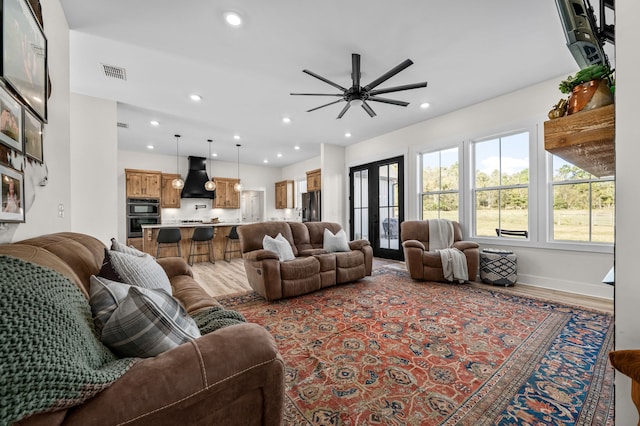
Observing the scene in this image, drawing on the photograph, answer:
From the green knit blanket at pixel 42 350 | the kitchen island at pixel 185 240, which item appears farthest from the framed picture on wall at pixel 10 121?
the kitchen island at pixel 185 240

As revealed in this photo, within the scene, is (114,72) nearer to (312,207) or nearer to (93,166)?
(93,166)

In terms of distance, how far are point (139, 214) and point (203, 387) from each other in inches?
297

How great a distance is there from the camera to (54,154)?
1.95 meters

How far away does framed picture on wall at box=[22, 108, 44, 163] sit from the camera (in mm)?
1419

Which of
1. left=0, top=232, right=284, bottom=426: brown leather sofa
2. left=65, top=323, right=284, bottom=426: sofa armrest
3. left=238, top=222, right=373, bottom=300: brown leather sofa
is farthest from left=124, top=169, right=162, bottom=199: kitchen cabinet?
left=65, top=323, right=284, bottom=426: sofa armrest

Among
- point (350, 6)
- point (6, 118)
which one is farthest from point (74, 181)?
A: point (350, 6)

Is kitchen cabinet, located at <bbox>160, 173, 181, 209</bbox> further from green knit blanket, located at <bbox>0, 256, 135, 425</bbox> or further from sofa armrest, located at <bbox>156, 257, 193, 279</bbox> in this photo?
green knit blanket, located at <bbox>0, 256, 135, 425</bbox>

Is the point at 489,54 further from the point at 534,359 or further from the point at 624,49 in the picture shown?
the point at 534,359

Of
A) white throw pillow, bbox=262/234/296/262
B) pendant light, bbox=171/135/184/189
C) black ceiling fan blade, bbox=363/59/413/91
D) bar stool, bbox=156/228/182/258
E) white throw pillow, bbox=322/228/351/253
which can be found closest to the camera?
→ black ceiling fan blade, bbox=363/59/413/91

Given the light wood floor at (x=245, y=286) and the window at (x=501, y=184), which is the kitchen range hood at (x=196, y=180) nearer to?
the light wood floor at (x=245, y=286)

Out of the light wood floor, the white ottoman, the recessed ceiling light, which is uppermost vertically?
the recessed ceiling light

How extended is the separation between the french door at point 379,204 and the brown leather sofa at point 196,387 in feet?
16.3

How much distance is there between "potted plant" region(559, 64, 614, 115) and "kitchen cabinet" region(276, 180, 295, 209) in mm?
8372

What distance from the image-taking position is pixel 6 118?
122cm
